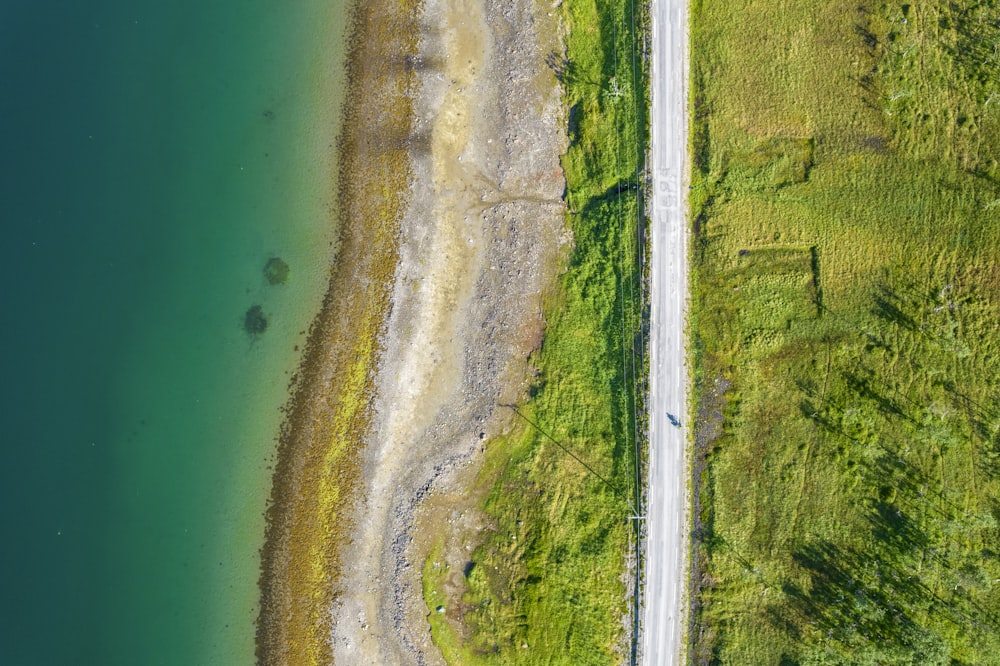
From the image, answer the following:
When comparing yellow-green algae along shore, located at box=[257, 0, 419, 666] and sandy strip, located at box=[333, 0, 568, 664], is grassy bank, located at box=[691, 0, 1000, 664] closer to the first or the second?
sandy strip, located at box=[333, 0, 568, 664]

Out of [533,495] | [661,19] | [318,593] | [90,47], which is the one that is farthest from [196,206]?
[661,19]

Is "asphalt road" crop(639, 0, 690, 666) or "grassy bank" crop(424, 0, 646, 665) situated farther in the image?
"grassy bank" crop(424, 0, 646, 665)

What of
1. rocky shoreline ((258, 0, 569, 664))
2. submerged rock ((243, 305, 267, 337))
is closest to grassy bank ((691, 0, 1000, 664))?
rocky shoreline ((258, 0, 569, 664))

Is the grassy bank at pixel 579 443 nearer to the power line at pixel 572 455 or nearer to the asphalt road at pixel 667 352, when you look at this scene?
the power line at pixel 572 455

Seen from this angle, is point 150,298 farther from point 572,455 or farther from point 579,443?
point 579,443

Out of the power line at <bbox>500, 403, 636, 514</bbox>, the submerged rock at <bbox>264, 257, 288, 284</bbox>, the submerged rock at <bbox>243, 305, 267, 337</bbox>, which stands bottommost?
the power line at <bbox>500, 403, 636, 514</bbox>

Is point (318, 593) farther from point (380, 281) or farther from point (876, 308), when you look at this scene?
point (876, 308)

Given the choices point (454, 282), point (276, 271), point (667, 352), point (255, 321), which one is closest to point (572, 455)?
point (667, 352)

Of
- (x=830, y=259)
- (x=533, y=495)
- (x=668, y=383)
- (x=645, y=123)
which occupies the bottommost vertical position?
(x=533, y=495)
